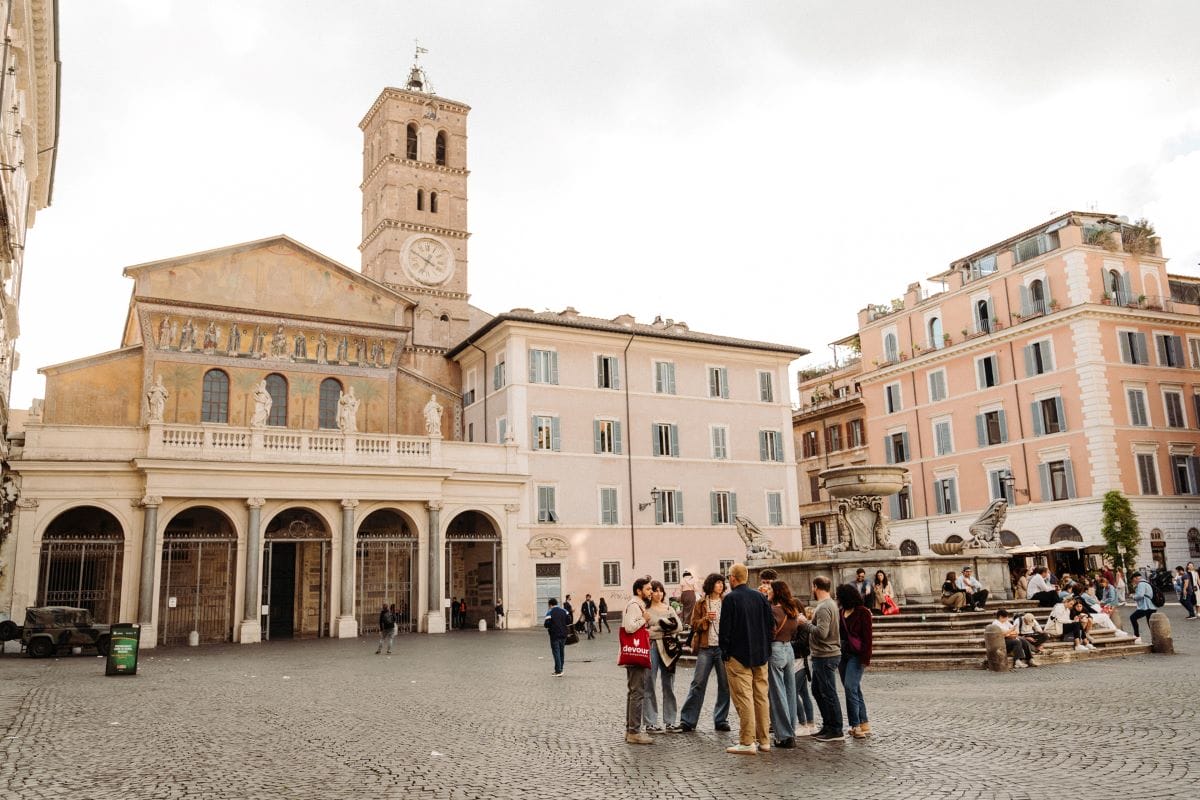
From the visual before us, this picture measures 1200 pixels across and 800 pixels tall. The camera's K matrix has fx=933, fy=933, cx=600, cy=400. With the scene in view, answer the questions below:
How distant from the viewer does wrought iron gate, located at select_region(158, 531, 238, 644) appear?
29.5 meters

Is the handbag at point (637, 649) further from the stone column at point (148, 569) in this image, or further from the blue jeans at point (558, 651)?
the stone column at point (148, 569)

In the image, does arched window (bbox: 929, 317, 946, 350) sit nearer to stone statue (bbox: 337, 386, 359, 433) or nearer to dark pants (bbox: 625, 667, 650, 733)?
stone statue (bbox: 337, 386, 359, 433)

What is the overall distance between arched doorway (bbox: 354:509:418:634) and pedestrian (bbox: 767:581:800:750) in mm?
24545

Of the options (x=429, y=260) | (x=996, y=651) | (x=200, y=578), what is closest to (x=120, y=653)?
(x=200, y=578)

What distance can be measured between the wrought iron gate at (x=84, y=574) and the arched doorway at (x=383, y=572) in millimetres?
7474

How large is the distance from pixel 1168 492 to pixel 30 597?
3988 cm

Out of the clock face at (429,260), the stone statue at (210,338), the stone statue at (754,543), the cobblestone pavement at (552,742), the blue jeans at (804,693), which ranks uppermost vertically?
the clock face at (429,260)

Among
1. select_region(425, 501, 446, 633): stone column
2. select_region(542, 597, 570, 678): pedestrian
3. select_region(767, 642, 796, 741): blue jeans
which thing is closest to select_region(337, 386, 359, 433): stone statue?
select_region(425, 501, 446, 633): stone column

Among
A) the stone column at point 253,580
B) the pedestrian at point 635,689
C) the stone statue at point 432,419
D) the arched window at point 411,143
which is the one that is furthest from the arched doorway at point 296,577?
the arched window at point 411,143

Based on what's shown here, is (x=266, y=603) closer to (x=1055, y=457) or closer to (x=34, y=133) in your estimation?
(x=34, y=133)

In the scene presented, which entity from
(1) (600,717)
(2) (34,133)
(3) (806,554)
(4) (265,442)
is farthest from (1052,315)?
(2) (34,133)

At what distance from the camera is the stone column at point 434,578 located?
31.0m

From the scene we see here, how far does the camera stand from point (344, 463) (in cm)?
3042

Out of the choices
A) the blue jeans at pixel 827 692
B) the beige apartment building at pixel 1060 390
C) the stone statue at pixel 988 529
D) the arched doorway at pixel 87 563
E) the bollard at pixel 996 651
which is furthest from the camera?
the beige apartment building at pixel 1060 390
